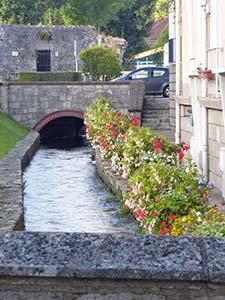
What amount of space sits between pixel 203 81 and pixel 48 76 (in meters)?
26.3

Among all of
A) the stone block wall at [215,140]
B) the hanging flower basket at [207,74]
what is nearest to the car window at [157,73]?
the stone block wall at [215,140]

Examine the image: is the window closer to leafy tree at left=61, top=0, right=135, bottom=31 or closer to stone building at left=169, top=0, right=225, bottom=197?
leafy tree at left=61, top=0, right=135, bottom=31

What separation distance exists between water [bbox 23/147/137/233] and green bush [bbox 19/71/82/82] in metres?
14.7

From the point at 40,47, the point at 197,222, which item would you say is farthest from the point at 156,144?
the point at 40,47

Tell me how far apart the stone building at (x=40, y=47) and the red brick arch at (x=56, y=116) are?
9.55 metres

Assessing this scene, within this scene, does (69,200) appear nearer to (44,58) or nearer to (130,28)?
(44,58)

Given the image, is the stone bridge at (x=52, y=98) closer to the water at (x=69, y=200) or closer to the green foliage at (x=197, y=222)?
the water at (x=69, y=200)

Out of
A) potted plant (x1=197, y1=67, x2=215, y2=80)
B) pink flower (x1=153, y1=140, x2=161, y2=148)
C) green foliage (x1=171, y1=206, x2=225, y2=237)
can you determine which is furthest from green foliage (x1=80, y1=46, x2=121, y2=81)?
green foliage (x1=171, y1=206, x2=225, y2=237)

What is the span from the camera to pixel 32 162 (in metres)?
25.4

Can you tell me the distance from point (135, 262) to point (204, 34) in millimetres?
11967

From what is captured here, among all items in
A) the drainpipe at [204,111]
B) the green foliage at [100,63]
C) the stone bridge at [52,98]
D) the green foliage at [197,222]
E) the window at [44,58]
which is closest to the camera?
the green foliage at [197,222]

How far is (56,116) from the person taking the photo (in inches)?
1337

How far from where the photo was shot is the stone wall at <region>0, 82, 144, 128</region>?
33281 mm

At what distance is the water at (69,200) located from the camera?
13.5 metres
